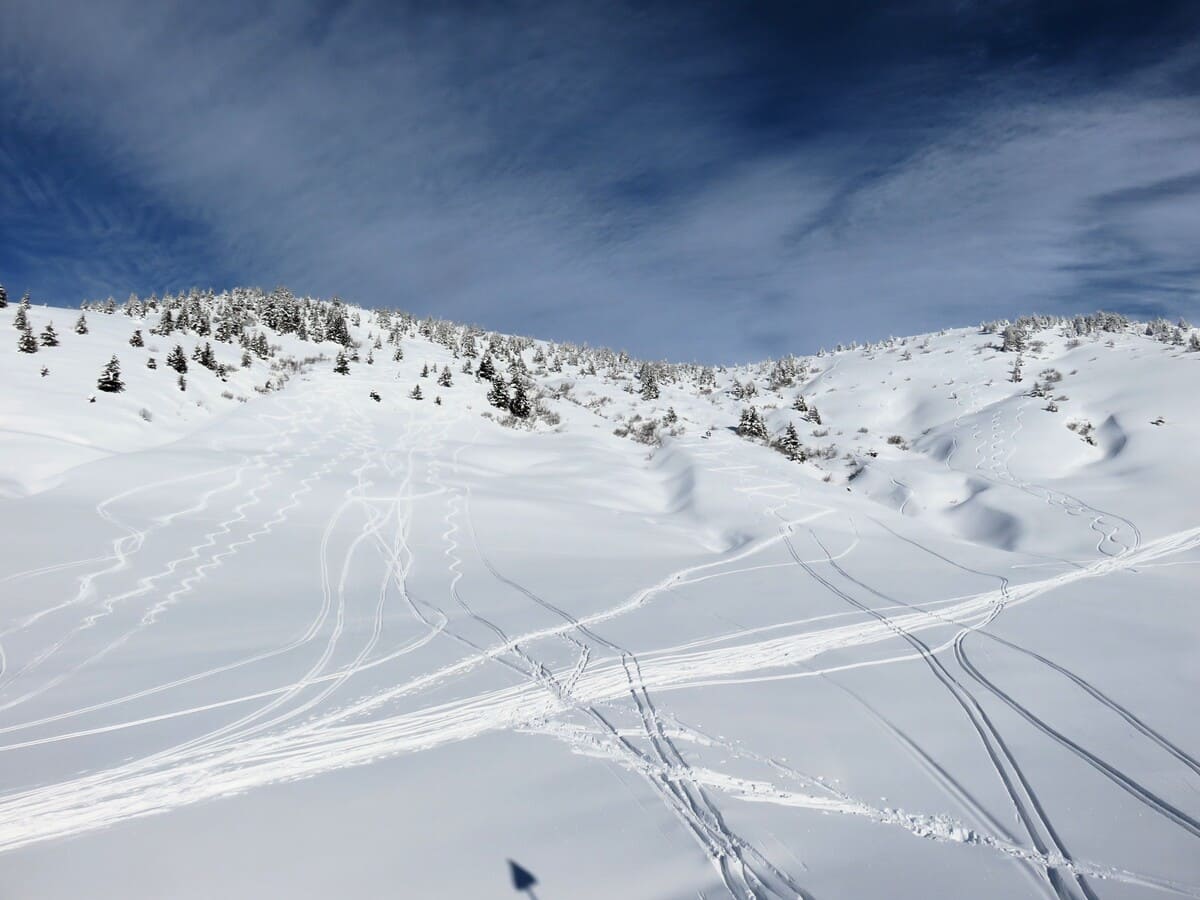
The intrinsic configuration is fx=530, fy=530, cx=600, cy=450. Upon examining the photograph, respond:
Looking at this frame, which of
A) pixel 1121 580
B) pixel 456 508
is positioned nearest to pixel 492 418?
pixel 456 508

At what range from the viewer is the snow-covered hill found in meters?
4.21

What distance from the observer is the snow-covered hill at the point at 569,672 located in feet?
13.8

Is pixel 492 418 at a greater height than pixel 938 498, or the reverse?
pixel 492 418

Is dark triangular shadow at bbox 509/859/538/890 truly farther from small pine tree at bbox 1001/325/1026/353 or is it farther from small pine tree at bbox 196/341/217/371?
small pine tree at bbox 1001/325/1026/353

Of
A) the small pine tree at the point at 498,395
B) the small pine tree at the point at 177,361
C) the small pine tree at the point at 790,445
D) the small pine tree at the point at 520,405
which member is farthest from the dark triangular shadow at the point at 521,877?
the small pine tree at the point at 177,361

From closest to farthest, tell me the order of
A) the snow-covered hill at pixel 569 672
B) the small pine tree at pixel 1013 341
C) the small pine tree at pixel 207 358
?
the snow-covered hill at pixel 569 672 < the small pine tree at pixel 207 358 < the small pine tree at pixel 1013 341

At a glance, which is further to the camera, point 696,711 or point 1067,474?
point 1067,474

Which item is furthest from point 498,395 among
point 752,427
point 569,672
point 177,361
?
point 569,672

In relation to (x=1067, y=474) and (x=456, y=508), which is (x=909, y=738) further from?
(x=1067, y=474)

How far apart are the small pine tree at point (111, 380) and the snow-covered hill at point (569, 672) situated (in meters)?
0.58

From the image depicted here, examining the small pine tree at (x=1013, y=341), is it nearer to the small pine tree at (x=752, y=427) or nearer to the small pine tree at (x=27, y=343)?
the small pine tree at (x=752, y=427)

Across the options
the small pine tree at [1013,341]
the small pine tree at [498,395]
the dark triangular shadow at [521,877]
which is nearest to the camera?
the dark triangular shadow at [521,877]

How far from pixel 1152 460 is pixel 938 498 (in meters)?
9.94

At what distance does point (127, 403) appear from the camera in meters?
25.5
